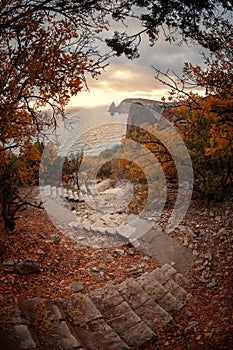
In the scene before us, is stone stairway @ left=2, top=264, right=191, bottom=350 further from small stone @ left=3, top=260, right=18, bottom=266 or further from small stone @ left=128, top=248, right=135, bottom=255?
small stone @ left=3, top=260, right=18, bottom=266

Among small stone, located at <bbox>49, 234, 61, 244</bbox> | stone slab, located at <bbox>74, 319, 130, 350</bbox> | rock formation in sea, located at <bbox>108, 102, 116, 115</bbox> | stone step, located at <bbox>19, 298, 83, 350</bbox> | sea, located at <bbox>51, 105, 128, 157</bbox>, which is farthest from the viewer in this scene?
rock formation in sea, located at <bbox>108, 102, 116, 115</bbox>

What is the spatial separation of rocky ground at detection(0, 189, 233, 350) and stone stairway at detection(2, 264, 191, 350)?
0.62 ft

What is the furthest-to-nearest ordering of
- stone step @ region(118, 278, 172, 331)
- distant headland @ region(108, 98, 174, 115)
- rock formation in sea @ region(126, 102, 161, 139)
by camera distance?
rock formation in sea @ region(126, 102, 161, 139) → distant headland @ region(108, 98, 174, 115) → stone step @ region(118, 278, 172, 331)

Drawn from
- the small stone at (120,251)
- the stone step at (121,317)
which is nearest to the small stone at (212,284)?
the stone step at (121,317)

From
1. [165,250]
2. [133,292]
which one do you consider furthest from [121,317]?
[165,250]

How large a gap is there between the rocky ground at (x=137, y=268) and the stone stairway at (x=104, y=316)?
0.62ft

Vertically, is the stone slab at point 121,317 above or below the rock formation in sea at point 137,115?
below

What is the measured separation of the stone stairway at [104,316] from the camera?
389cm

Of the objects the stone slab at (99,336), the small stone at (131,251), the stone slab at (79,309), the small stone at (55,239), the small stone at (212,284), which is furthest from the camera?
the small stone at (55,239)

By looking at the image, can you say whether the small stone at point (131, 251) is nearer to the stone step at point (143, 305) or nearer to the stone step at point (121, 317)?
the stone step at point (143, 305)

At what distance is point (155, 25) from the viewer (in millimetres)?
4797

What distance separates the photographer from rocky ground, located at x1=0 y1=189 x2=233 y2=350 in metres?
4.41

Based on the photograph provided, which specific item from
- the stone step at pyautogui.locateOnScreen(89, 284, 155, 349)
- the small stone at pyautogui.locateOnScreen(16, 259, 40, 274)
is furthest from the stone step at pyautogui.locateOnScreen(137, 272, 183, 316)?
the small stone at pyautogui.locateOnScreen(16, 259, 40, 274)

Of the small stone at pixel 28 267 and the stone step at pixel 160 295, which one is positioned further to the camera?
the small stone at pixel 28 267
